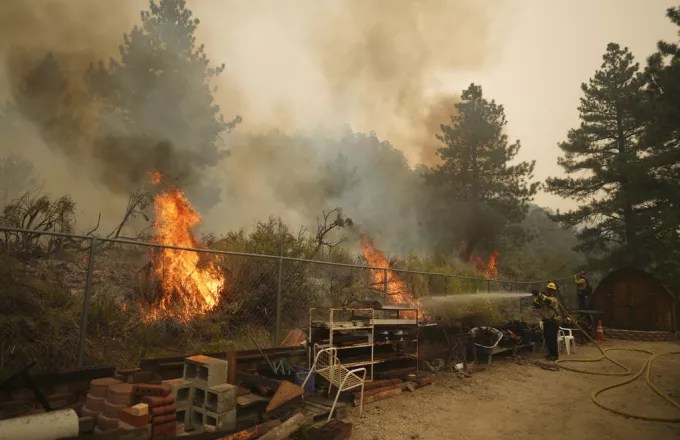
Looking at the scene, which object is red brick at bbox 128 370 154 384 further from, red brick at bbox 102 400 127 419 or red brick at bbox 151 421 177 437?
red brick at bbox 151 421 177 437

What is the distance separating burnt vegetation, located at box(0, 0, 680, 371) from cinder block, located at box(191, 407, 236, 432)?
82.7 inches

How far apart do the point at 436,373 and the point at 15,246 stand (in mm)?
9159

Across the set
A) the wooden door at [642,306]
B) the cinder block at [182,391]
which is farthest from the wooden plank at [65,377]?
the wooden door at [642,306]

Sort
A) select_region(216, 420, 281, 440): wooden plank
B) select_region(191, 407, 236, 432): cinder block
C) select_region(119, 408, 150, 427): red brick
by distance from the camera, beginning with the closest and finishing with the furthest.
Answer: select_region(119, 408, 150, 427): red brick → select_region(216, 420, 281, 440): wooden plank → select_region(191, 407, 236, 432): cinder block

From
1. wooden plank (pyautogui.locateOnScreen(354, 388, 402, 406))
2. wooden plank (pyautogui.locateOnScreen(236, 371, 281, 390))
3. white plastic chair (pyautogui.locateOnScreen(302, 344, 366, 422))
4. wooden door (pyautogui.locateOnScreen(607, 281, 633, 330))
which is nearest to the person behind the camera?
wooden plank (pyautogui.locateOnScreen(236, 371, 281, 390))

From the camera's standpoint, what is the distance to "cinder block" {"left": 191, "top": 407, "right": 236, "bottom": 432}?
15.7ft

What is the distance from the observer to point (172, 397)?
4.56 meters

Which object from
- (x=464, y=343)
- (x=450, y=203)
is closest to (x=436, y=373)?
(x=464, y=343)

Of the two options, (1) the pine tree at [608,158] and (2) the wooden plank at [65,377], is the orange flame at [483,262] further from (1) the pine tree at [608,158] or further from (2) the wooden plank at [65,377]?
(2) the wooden plank at [65,377]

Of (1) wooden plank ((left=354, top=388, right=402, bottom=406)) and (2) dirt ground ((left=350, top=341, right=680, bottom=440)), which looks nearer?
(2) dirt ground ((left=350, top=341, right=680, bottom=440))

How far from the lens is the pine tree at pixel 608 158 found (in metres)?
23.3

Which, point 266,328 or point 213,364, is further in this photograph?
point 266,328

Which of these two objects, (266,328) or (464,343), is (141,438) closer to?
(266,328)

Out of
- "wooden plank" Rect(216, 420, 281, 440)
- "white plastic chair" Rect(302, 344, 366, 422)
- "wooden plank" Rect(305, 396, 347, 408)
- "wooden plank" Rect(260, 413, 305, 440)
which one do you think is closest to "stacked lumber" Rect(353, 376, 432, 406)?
"white plastic chair" Rect(302, 344, 366, 422)
